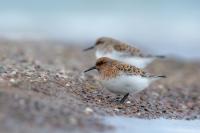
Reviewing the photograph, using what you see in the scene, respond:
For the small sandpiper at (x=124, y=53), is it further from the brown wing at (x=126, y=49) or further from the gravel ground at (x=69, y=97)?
the gravel ground at (x=69, y=97)

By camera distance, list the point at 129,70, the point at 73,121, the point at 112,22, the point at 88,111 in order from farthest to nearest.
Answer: the point at 112,22 < the point at 129,70 < the point at 88,111 < the point at 73,121

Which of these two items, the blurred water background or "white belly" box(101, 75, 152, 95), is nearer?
"white belly" box(101, 75, 152, 95)

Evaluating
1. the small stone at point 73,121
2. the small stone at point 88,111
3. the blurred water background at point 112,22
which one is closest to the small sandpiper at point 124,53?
the small stone at point 88,111

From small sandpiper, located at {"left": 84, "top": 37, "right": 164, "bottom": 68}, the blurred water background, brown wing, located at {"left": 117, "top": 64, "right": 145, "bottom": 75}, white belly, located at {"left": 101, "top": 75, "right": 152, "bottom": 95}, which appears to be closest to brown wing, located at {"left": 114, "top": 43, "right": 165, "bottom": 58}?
small sandpiper, located at {"left": 84, "top": 37, "right": 164, "bottom": 68}

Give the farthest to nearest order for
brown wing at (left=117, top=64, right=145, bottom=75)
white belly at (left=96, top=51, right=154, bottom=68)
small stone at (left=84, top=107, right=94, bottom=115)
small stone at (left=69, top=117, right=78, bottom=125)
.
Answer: white belly at (left=96, top=51, right=154, bottom=68) < brown wing at (left=117, top=64, right=145, bottom=75) < small stone at (left=84, top=107, right=94, bottom=115) < small stone at (left=69, top=117, right=78, bottom=125)

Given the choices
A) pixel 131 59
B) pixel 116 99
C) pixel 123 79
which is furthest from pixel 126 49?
pixel 123 79

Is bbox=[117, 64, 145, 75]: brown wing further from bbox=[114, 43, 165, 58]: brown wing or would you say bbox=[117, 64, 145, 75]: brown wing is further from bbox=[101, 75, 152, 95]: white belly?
bbox=[114, 43, 165, 58]: brown wing

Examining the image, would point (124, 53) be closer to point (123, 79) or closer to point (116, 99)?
point (116, 99)
